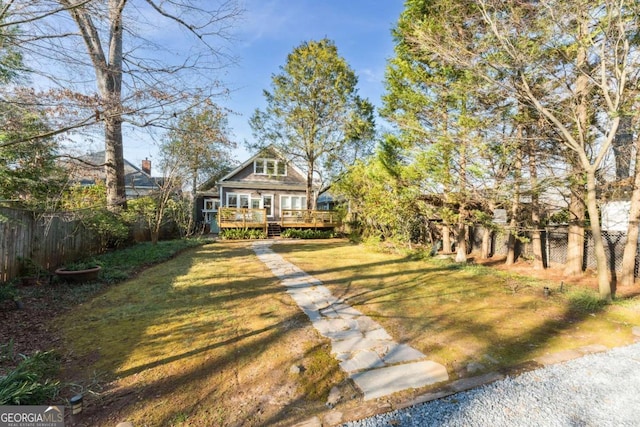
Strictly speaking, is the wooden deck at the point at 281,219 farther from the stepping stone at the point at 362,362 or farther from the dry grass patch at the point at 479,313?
the stepping stone at the point at 362,362

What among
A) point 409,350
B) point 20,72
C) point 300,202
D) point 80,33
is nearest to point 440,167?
point 409,350

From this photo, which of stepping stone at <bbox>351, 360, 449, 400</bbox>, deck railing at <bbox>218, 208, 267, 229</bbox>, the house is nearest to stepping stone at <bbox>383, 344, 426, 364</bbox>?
stepping stone at <bbox>351, 360, 449, 400</bbox>

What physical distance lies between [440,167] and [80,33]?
8.19 metres

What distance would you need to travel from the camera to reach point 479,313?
4.47 meters

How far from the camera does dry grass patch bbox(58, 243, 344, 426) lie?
2.20 meters

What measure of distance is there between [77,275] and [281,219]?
40.2 feet

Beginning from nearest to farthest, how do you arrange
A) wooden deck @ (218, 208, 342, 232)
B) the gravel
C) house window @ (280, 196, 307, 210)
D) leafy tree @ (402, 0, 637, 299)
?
the gravel → leafy tree @ (402, 0, 637, 299) → wooden deck @ (218, 208, 342, 232) → house window @ (280, 196, 307, 210)

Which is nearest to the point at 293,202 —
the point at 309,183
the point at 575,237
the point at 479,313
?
the point at 309,183

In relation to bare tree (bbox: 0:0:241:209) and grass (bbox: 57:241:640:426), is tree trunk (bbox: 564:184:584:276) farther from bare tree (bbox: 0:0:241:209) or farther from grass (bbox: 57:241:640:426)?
bare tree (bbox: 0:0:241:209)

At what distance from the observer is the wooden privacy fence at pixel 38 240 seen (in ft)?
16.6

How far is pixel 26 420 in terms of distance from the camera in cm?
210

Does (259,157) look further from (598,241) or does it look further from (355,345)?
(355,345)

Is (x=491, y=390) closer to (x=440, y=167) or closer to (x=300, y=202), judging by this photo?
(x=440, y=167)

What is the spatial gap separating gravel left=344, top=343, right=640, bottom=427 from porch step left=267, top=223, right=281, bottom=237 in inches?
619
